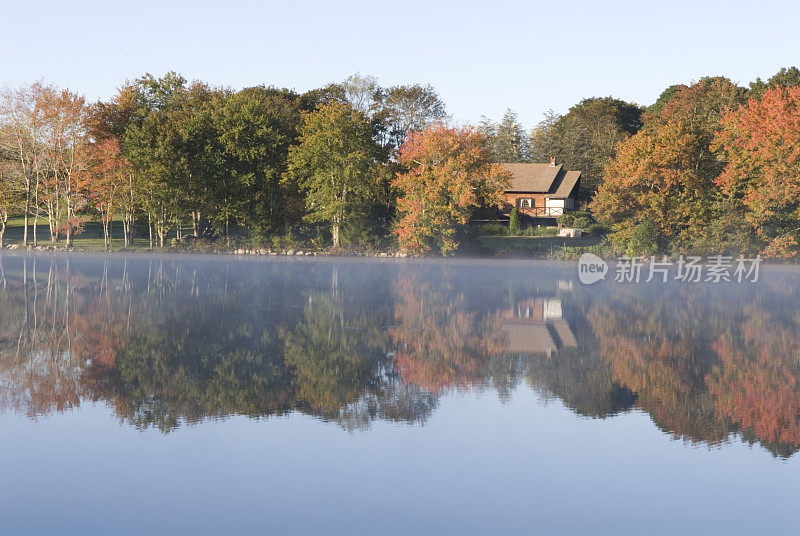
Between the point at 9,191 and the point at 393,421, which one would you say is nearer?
the point at 393,421

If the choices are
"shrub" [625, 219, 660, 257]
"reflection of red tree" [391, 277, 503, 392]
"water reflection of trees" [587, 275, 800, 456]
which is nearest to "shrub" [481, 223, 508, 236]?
"shrub" [625, 219, 660, 257]

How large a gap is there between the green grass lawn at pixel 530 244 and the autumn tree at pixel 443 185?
3.65m

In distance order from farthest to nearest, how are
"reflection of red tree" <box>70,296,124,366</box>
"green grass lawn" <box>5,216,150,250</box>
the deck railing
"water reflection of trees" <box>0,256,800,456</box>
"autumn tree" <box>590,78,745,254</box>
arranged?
the deck railing
"green grass lawn" <box>5,216,150,250</box>
"autumn tree" <box>590,78,745,254</box>
"reflection of red tree" <box>70,296,124,366</box>
"water reflection of trees" <box>0,256,800,456</box>

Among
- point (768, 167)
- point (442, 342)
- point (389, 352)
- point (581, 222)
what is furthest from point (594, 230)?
point (389, 352)

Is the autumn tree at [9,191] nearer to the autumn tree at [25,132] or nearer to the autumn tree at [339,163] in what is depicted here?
the autumn tree at [25,132]

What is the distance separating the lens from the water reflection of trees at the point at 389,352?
34.5ft

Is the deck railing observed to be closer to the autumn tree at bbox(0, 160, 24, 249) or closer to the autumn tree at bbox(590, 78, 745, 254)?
the autumn tree at bbox(590, 78, 745, 254)

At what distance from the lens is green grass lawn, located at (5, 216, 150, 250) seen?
52.5 m

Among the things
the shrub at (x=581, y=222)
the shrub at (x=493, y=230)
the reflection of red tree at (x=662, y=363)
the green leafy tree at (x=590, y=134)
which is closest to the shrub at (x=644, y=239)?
the shrub at (x=581, y=222)

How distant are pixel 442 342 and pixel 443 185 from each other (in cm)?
3069

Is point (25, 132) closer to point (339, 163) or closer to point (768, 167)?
point (339, 163)

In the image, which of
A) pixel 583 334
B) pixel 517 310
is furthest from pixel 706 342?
pixel 517 310

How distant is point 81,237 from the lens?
5853cm

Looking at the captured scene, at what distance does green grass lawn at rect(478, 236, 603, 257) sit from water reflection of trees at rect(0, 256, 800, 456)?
2174 cm
